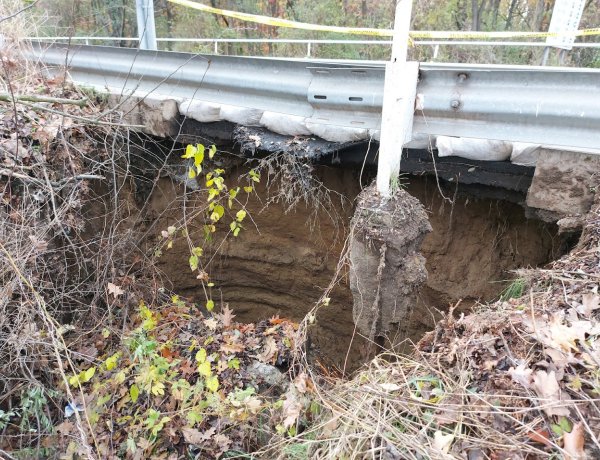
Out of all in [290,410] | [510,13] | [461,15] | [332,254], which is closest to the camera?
[290,410]

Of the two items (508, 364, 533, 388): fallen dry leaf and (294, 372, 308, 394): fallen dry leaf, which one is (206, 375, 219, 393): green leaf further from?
(508, 364, 533, 388): fallen dry leaf

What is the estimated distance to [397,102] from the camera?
8.38 ft

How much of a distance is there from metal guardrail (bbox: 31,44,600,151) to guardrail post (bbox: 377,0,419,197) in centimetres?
18

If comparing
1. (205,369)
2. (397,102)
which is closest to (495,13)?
(397,102)

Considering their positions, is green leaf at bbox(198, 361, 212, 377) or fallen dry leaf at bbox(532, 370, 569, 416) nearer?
fallen dry leaf at bbox(532, 370, 569, 416)

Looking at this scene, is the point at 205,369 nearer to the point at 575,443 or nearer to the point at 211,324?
the point at 211,324

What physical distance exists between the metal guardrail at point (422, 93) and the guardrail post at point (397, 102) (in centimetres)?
18

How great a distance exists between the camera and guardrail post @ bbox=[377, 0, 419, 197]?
2406 millimetres

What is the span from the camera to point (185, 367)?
3096 millimetres

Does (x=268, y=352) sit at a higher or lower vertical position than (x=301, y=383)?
lower

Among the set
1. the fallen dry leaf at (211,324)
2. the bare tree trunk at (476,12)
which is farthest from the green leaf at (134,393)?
the bare tree trunk at (476,12)

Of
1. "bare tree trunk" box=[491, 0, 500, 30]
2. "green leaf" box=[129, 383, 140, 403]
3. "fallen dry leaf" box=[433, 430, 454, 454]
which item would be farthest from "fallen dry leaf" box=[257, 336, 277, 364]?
"bare tree trunk" box=[491, 0, 500, 30]

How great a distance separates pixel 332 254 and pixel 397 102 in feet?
7.04

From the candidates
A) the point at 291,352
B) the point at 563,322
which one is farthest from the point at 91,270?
the point at 563,322
